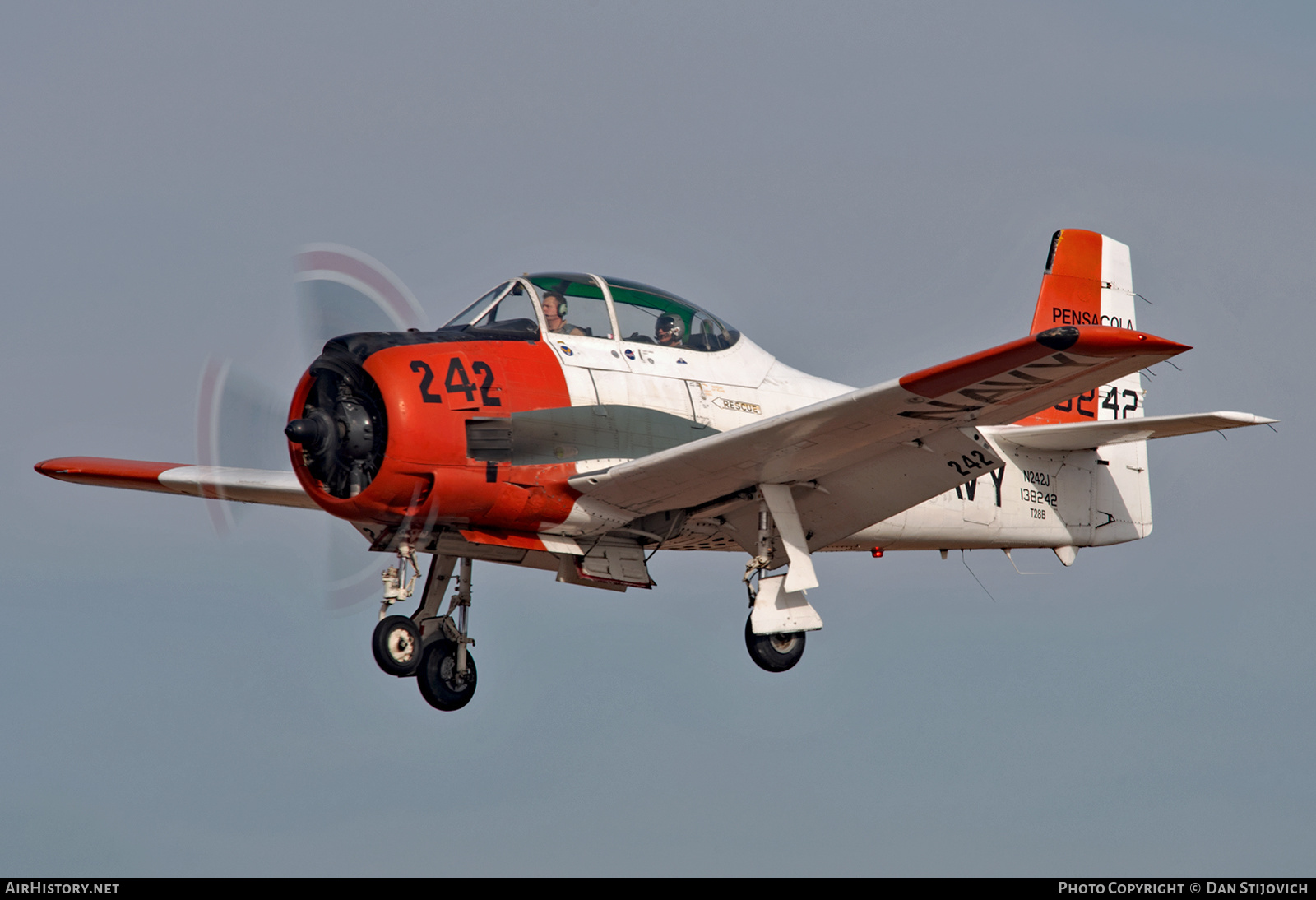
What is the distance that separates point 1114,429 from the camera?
50.5ft

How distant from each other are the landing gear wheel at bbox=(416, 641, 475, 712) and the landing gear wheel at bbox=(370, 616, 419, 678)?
0.82 metres

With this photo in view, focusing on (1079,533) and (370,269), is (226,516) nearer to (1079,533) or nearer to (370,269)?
(370,269)

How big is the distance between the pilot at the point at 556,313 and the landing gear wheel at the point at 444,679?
3371 mm

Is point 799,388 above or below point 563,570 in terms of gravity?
above

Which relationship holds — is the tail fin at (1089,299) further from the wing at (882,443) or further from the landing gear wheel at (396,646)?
the landing gear wheel at (396,646)

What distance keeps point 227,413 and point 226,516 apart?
3.06 ft

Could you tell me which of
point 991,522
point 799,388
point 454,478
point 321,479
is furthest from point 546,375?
point 991,522

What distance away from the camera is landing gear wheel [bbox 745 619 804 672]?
48.2 ft

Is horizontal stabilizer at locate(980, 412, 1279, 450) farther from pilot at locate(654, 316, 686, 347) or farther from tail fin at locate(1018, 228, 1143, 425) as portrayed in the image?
pilot at locate(654, 316, 686, 347)

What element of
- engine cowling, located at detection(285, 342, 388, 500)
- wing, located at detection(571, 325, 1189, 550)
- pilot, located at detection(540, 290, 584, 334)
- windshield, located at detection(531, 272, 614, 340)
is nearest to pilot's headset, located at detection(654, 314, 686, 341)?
windshield, located at detection(531, 272, 614, 340)

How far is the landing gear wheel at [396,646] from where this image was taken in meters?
14.0

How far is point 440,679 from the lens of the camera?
15.2 meters

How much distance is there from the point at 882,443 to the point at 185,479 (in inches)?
296

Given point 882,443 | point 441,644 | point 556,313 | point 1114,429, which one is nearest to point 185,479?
point 441,644
